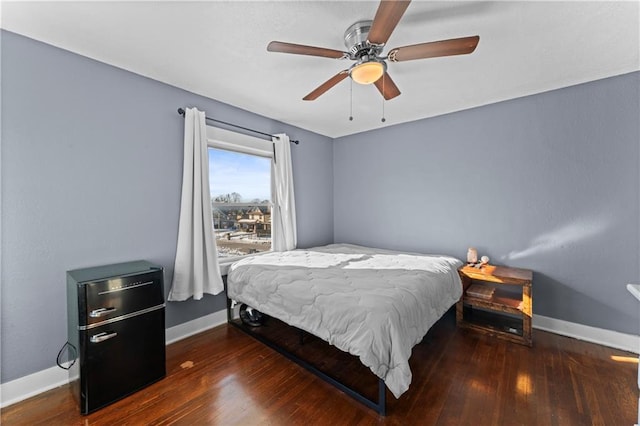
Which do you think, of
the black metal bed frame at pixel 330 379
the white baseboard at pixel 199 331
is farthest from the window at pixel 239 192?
the black metal bed frame at pixel 330 379

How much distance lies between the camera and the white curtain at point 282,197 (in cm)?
354

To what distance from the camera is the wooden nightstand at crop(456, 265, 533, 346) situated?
2.44 metres

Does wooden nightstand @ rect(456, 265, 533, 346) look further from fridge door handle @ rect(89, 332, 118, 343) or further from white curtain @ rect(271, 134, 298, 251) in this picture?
fridge door handle @ rect(89, 332, 118, 343)

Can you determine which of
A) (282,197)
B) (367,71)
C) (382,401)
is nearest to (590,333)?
(382,401)

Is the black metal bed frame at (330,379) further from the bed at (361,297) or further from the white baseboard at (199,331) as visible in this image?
the white baseboard at (199,331)

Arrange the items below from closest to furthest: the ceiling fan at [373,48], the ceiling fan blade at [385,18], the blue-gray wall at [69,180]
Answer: the ceiling fan blade at [385,18] → the ceiling fan at [373,48] → the blue-gray wall at [69,180]

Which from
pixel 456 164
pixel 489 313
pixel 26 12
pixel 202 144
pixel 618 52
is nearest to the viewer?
pixel 26 12

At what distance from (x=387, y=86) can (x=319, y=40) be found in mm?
621

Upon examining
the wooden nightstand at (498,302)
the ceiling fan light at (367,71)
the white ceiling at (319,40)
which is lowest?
the wooden nightstand at (498,302)

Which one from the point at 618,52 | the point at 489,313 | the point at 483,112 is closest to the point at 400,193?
the point at 483,112

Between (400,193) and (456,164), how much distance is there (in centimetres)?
80

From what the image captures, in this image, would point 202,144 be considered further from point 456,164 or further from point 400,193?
point 456,164

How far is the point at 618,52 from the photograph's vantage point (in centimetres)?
204

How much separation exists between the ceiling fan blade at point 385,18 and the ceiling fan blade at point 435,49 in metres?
0.15
